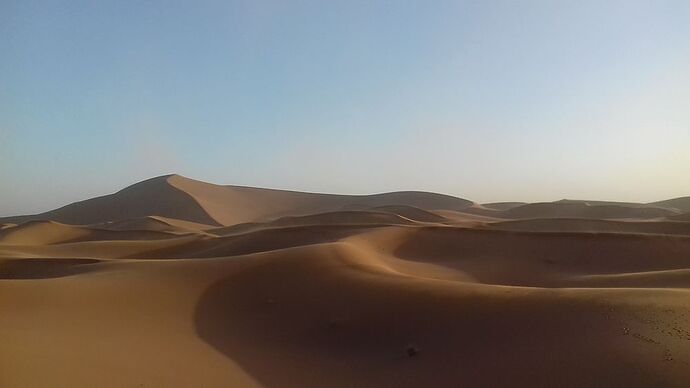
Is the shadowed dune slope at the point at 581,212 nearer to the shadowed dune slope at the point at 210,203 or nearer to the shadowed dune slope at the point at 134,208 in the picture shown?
the shadowed dune slope at the point at 210,203

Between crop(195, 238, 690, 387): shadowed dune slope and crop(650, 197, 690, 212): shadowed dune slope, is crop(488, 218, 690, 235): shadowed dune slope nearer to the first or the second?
crop(195, 238, 690, 387): shadowed dune slope

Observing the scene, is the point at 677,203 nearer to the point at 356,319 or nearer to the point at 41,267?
the point at 356,319

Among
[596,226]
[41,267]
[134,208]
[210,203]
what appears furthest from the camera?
[210,203]

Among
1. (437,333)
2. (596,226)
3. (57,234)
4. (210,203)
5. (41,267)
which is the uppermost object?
(210,203)

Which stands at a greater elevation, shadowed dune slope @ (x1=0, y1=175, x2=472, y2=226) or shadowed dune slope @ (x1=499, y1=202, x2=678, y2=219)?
shadowed dune slope @ (x1=0, y1=175, x2=472, y2=226)

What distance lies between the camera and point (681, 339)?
264 inches

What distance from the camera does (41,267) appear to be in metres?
15.2

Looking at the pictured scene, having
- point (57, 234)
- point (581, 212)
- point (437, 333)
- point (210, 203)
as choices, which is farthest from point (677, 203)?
point (437, 333)

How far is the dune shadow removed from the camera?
1448cm

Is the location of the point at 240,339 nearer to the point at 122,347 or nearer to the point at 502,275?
the point at 122,347

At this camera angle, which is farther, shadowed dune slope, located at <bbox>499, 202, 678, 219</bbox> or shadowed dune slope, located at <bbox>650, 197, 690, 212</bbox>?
shadowed dune slope, located at <bbox>650, 197, 690, 212</bbox>

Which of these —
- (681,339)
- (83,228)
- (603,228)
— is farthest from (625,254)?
(83,228)

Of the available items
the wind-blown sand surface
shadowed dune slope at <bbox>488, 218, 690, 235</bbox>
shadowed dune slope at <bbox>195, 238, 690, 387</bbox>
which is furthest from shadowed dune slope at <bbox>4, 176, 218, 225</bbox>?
shadowed dune slope at <bbox>195, 238, 690, 387</bbox>

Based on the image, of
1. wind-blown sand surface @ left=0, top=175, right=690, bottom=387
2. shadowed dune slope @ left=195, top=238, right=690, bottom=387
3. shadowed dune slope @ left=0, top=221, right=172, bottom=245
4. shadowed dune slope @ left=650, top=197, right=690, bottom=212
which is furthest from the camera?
shadowed dune slope @ left=650, top=197, right=690, bottom=212
